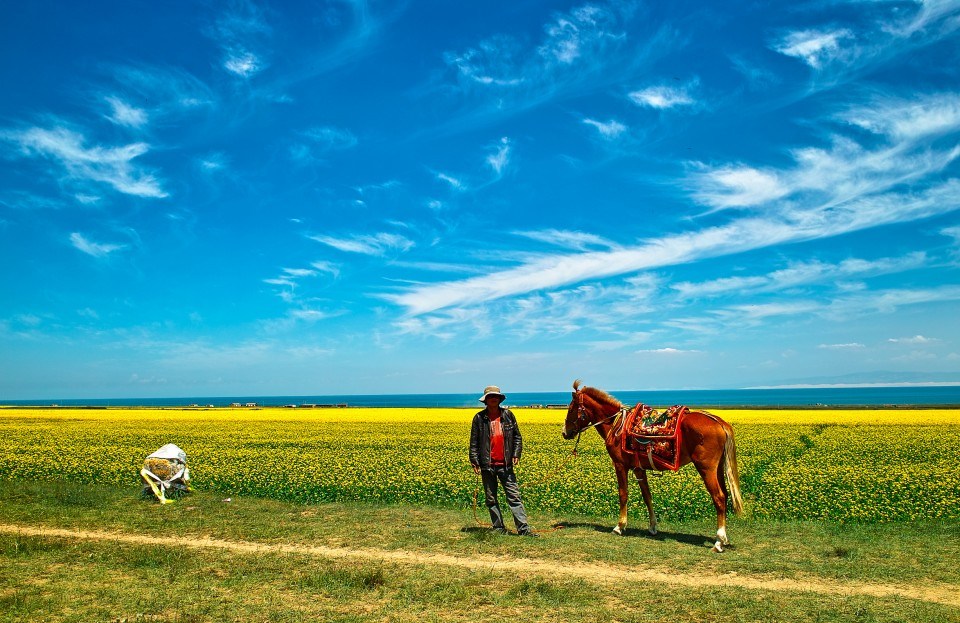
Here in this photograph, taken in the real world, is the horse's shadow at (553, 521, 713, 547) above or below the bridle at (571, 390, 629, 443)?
below

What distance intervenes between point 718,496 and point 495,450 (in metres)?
4.50

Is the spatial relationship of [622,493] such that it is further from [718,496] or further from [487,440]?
[487,440]

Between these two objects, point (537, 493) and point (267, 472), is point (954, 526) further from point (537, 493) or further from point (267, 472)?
point (267, 472)

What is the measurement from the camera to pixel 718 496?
11648 mm

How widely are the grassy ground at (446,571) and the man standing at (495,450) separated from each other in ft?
2.62

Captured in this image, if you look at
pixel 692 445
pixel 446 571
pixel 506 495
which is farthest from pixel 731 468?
pixel 446 571

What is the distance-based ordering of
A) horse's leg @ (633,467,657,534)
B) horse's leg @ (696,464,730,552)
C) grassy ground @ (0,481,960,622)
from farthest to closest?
horse's leg @ (633,467,657,534) → horse's leg @ (696,464,730,552) → grassy ground @ (0,481,960,622)

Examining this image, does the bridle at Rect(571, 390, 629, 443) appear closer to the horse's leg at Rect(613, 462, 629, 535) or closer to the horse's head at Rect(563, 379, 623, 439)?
the horse's head at Rect(563, 379, 623, 439)

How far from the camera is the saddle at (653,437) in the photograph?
12.1 m

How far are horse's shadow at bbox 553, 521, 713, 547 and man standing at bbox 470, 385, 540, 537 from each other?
5.06 ft

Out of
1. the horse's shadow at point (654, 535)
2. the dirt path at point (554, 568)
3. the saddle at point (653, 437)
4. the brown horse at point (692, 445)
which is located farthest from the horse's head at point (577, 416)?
the dirt path at point (554, 568)

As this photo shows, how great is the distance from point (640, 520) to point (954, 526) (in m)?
6.61

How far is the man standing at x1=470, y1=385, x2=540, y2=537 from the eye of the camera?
512 inches

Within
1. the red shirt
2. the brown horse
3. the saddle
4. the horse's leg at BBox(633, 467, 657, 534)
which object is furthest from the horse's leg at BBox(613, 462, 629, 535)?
the red shirt
